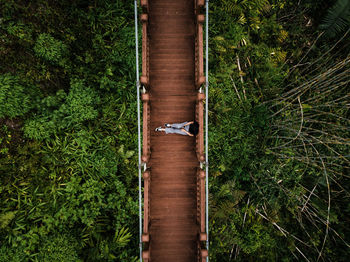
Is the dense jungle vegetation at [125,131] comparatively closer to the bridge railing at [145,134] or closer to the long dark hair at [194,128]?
the bridge railing at [145,134]

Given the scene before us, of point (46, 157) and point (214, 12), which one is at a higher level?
point (214, 12)

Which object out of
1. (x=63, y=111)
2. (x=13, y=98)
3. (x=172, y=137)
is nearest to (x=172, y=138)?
(x=172, y=137)

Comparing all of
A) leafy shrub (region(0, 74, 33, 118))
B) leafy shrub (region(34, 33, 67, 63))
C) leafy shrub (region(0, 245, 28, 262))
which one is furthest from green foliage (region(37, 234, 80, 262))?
leafy shrub (region(34, 33, 67, 63))

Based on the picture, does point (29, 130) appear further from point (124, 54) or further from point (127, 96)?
point (124, 54)

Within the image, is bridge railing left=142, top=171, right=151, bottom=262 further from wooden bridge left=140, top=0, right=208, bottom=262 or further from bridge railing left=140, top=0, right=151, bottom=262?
wooden bridge left=140, top=0, right=208, bottom=262

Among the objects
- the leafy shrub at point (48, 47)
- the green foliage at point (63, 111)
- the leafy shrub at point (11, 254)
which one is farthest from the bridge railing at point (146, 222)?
the leafy shrub at point (48, 47)

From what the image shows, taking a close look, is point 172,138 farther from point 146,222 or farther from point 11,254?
point 11,254

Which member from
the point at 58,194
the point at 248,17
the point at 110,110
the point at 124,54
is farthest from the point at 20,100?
the point at 248,17
